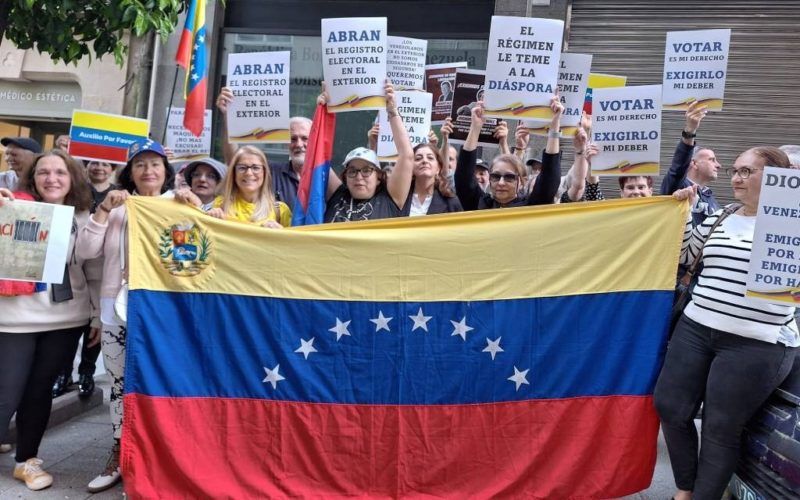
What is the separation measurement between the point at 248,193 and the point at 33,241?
3.79 feet

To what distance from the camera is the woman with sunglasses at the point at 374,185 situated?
4574 mm

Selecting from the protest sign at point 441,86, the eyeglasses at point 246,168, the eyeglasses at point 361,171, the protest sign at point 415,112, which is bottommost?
the eyeglasses at point 246,168

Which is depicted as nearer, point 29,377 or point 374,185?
point 29,377

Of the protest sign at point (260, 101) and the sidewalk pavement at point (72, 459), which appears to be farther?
the protest sign at point (260, 101)

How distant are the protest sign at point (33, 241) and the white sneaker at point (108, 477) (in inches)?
42.5

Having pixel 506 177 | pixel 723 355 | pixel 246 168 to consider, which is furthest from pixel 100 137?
pixel 723 355

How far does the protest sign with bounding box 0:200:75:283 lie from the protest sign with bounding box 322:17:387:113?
5.73 feet

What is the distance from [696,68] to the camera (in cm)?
486

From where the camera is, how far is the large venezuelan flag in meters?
4.08

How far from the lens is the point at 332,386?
4.17 meters

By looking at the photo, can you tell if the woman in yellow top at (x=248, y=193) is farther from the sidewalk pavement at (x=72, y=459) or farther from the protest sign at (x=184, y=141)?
the protest sign at (x=184, y=141)

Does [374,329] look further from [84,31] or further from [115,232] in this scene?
[84,31]

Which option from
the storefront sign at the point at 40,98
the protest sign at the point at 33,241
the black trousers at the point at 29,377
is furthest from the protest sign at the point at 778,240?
the storefront sign at the point at 40,98

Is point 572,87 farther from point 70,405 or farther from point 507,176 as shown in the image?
point 70,405
